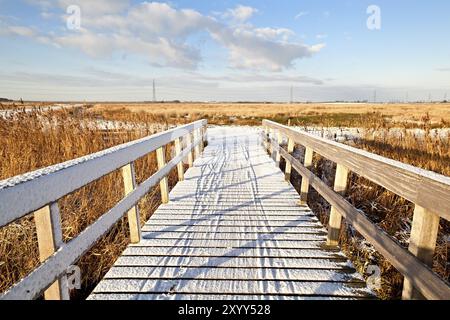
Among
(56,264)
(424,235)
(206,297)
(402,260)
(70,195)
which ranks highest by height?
(424,235)

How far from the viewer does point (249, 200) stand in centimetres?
456

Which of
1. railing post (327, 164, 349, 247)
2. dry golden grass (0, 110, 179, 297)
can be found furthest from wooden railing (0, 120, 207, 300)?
railing post (327, 164, 349, 247)

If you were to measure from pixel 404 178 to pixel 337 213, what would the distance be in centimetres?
118

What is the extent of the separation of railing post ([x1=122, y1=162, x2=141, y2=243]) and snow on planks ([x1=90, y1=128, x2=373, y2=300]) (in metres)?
0.11

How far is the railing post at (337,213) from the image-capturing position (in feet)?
9.33

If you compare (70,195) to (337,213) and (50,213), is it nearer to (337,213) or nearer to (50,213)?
(50,213)

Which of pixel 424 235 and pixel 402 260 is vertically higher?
pixel 424 235

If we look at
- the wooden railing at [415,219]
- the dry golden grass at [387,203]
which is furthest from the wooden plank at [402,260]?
the dry golden grass at [387,203]

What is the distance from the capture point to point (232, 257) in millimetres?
2732

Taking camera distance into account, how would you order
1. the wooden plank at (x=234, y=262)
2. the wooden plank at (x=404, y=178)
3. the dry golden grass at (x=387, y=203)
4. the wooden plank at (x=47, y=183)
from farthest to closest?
the dry golden grass at (x=387, y=203) < the wooden plank at (x=234, y=262) < the wooden plank at (x=404, y=178) < the wooden plank at (x=47, y=183)

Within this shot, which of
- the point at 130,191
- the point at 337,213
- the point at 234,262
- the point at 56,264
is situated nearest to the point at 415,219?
the point at 337,213

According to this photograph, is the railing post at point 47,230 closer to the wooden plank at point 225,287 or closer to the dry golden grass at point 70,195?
the wooden plank at point 225,287

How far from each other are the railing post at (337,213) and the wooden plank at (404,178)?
11 cm

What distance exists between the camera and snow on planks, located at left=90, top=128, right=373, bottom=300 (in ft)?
7.32
